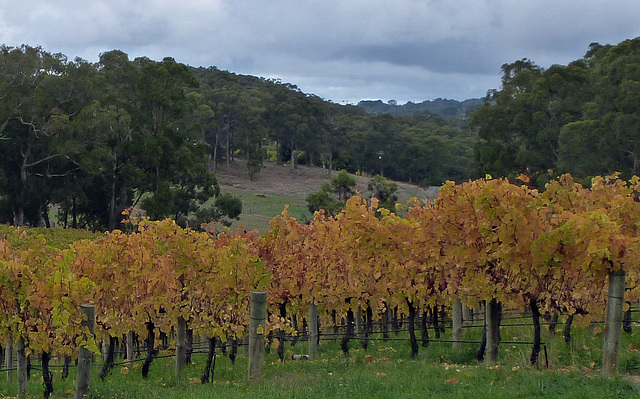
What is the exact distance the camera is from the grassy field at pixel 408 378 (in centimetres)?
721

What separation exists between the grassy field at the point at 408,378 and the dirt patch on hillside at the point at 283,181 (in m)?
58.0

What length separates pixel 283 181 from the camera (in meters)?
77.7

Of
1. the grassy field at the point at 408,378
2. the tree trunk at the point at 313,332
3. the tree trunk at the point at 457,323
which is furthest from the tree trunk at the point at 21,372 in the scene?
the tree trunk at the point at 457,323

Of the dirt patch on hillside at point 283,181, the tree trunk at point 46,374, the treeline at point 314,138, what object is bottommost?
the tree trunk at point 46,374

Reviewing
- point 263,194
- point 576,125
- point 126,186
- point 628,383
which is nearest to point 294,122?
point 263,194

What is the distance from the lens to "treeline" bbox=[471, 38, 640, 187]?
34450 mm

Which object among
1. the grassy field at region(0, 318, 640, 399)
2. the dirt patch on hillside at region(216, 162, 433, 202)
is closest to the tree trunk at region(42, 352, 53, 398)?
the grassy field at region(0, 318, 640, 399)

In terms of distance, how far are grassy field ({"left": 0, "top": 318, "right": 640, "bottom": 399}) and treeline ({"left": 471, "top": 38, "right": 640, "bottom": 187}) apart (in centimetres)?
2301

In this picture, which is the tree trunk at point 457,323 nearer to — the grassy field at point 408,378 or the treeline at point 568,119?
the grassy field at point 408,378

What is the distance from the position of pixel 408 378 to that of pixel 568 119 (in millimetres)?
36887

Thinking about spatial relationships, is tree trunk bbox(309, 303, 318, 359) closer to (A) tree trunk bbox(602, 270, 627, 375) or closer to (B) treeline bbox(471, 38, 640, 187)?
(A) tree trunk bbox(602, 270, 627, 375)

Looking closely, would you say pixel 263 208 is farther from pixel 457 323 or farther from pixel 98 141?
pixel 457 323

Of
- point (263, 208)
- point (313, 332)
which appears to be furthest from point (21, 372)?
point (263, 208)

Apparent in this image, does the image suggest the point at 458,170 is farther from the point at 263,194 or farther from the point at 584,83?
the point at 584,83
